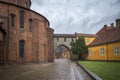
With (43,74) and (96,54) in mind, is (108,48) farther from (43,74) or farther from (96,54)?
(43,74)

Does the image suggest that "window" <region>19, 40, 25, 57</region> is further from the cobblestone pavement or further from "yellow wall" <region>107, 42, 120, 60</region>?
"yellow wall" <region>107, 42, 120, 60</region>

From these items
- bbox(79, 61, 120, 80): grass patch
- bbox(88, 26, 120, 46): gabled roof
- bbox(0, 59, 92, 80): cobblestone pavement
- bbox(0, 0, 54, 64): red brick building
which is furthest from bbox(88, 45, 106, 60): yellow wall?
bbox(0, 59, 92, 80): cobblestone pavement

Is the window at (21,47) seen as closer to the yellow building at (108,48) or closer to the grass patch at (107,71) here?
the grass patch at (107,71)

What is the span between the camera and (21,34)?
88.2 ft

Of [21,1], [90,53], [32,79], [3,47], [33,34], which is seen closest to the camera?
[32,79]

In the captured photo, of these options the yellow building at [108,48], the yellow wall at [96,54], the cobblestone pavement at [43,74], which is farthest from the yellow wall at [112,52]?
the cobblestone pavement at [43,74]

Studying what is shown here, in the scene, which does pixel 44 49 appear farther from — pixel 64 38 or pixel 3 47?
pixel 64 38

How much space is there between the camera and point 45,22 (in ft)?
110

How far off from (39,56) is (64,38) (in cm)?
2677

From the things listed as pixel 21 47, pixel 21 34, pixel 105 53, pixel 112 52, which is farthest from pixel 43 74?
pixel 105 53

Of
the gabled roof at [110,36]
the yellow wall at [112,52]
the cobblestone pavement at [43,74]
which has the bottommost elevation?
the cobblestone pavement at [43,74]

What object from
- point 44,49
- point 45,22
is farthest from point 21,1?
point 44,49

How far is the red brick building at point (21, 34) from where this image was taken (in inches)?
973

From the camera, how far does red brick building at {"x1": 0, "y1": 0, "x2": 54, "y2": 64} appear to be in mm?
24725
